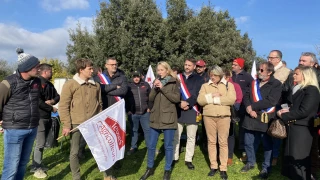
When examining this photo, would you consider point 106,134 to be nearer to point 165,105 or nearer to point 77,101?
point 77,101

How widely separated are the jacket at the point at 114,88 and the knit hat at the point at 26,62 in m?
1.73

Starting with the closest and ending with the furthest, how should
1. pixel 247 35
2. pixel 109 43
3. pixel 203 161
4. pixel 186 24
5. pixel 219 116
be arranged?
pixel 219 116, pixel 203 161, pixel 109 43, pixel 186 24, pixel 247 35

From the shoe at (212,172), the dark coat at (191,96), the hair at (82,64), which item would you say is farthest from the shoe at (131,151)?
the hair at (82,64)

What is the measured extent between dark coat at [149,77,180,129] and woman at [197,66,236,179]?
2.01 ft

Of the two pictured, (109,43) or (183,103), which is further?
(109,43)

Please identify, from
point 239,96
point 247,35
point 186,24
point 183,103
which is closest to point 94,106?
point 183,103

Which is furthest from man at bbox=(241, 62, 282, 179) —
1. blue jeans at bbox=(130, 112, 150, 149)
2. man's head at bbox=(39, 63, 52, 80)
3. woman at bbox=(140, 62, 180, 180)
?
man's head at bbox=(39, 63, 52, 80)

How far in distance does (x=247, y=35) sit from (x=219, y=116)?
2941 cm

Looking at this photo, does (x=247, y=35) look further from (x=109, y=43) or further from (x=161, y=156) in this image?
(x=161, y=156)

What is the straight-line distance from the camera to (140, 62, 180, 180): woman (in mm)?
5105

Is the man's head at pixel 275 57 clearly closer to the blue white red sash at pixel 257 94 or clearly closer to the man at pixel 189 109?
the blue white red sash at pixel 257 94

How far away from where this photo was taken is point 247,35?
1272 inches

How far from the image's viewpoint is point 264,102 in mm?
5340

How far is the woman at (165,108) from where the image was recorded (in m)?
5.11
